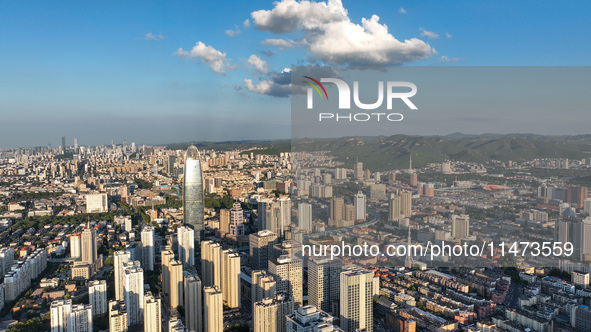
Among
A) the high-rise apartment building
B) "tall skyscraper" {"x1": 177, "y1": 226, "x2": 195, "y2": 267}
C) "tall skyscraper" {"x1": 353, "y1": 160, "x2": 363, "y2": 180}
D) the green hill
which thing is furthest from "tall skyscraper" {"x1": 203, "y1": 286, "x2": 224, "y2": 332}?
the high-rise apartment building

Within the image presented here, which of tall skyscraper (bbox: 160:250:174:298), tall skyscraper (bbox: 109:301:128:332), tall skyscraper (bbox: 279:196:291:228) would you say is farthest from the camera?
tall skyscraper (bbox: 279:196:291:228)

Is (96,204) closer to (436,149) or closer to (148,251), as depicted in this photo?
(148,251)

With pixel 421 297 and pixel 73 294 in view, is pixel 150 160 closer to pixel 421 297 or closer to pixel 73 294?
pixel 73 294

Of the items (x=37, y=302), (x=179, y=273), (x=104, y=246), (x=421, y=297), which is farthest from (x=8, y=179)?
(x=421, y=297)

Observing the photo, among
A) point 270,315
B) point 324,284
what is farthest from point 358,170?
point 270,315

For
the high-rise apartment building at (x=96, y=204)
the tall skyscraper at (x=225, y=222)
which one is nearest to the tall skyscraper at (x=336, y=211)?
the tall skyscraper at (x=225, y=222)

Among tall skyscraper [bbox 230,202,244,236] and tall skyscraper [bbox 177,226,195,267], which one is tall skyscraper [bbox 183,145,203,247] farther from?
tall skyscraper [bbox 177,226,195,267]
